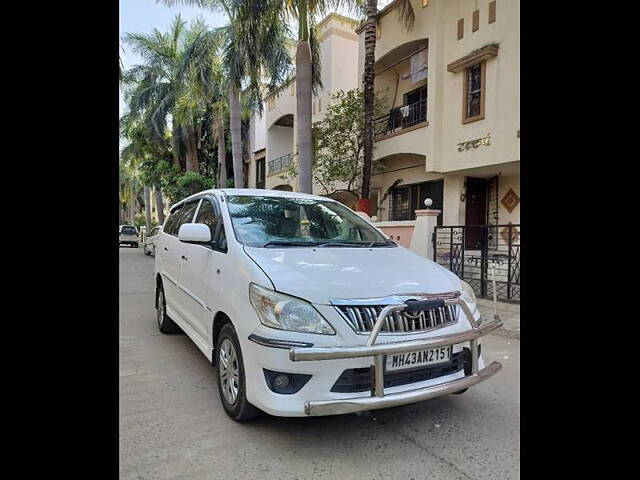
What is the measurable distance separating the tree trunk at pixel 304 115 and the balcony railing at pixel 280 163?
962 cm

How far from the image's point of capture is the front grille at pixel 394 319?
8.59 ft

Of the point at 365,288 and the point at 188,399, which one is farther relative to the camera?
the point at 188,399

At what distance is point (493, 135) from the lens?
10.8 meters

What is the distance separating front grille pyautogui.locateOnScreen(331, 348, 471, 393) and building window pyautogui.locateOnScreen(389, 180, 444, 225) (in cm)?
1040

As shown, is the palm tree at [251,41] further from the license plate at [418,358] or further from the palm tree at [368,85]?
the license plate at [418,358]

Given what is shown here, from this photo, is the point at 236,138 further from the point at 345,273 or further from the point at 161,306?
the point at 345,273

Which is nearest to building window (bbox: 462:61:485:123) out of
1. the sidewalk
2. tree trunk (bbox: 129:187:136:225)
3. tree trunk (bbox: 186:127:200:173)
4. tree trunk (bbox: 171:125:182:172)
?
the sidewalk

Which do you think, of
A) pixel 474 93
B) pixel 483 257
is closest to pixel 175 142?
pixel 474 93

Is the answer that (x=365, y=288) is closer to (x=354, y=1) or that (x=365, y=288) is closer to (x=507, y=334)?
(x=507, y=334)

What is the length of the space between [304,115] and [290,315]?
29.8 feet

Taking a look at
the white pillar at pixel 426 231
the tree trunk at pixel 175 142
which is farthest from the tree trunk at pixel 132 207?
the white pillar at pixel 426 231
